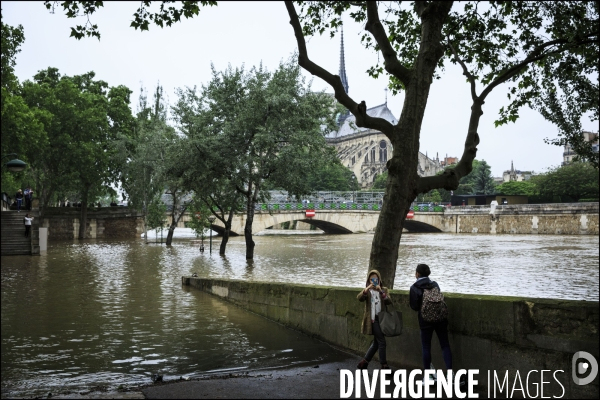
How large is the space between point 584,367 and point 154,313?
31.3 feet

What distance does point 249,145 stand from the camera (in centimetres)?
2708

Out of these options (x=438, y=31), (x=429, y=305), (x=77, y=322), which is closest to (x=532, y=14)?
(x=438, y=31)

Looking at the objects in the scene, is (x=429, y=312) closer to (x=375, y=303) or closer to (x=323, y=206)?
(x=375, y=303)

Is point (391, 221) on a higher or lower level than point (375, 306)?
higher

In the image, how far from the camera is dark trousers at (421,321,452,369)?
22.0 ft

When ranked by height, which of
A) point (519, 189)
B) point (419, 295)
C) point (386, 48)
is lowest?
point (419, 295)

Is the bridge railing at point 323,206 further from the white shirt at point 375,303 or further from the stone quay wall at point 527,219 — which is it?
the white shirt at point 375,303

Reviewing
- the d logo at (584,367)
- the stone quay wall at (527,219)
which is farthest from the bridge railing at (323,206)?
the d logo at (584,367)

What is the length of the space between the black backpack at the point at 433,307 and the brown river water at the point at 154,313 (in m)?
2.28

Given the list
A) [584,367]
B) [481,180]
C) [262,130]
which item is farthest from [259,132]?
[481,180]

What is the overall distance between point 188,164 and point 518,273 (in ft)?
43.7

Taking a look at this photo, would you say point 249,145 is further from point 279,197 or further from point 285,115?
point 279,197

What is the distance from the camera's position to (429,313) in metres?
6.70

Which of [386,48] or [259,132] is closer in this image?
[386,48]
